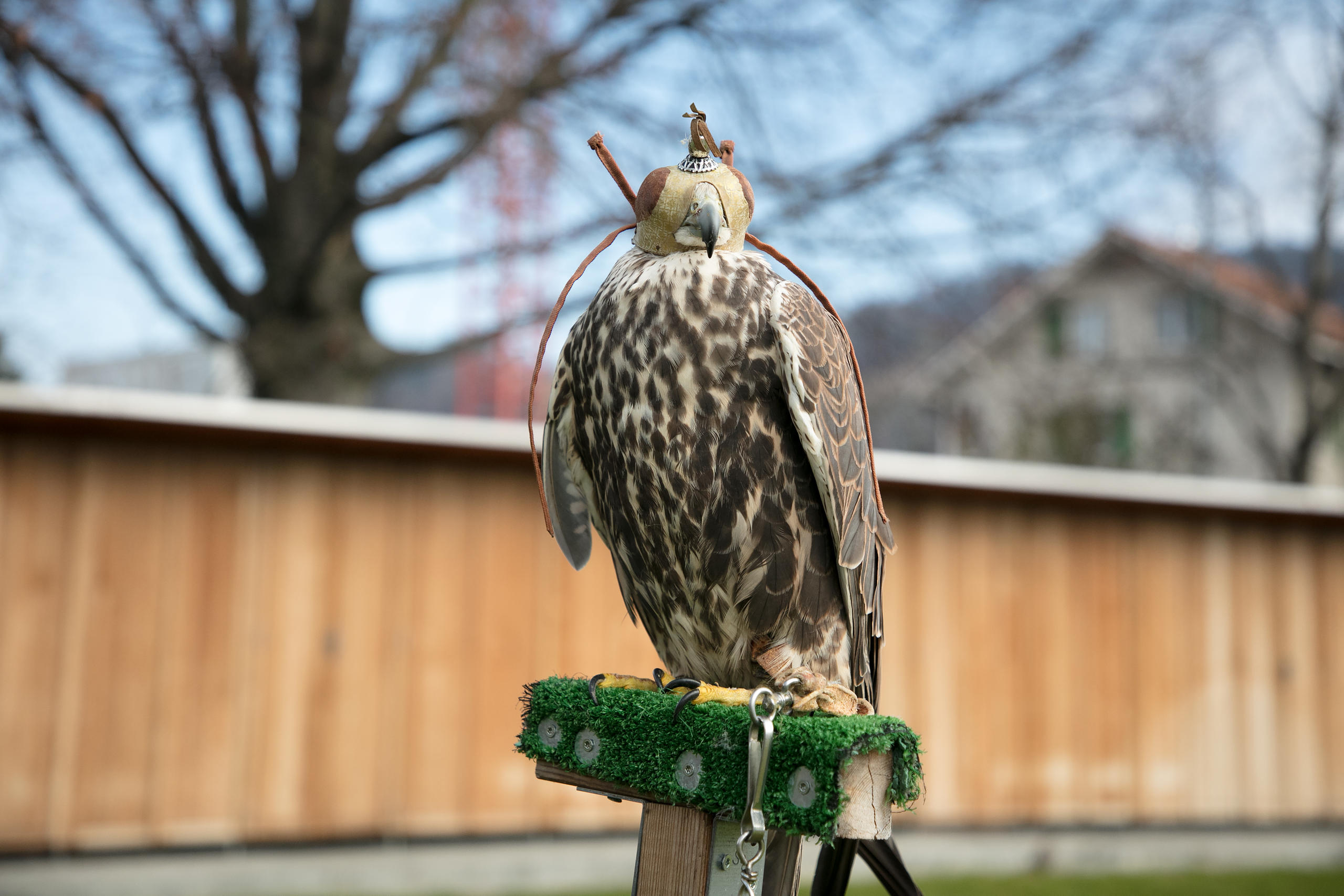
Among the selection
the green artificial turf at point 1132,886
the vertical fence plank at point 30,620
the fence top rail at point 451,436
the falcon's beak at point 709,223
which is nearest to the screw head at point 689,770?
the falcon's beak at point 709,223

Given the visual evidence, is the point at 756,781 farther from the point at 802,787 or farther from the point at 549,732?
the point at 549,732

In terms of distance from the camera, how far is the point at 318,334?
767 cm

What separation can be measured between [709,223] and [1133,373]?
21510 millimetres

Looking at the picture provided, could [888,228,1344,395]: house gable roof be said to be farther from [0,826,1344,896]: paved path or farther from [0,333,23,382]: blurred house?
[0,333,23,382]: blurred house

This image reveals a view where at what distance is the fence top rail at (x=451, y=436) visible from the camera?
14.9 ft

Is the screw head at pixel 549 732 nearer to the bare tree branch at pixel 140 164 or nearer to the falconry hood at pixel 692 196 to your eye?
the falconry hood at pixel 692 196

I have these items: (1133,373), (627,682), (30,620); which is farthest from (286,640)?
(1133,373)

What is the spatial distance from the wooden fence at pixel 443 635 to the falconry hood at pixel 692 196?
3511mm

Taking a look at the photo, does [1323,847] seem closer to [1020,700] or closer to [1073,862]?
[1073,862]

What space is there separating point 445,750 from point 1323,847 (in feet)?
19.9

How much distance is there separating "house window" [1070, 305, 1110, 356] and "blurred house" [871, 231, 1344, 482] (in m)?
0.03

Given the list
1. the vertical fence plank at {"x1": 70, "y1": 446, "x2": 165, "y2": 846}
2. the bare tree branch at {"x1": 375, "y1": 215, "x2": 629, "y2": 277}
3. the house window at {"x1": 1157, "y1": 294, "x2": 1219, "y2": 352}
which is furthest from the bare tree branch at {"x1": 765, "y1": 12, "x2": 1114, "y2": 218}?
the house window at {"x1": 1157, "y1": 294, "x2": 1219, "y2": 352}

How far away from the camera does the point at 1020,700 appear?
6113 millimetres

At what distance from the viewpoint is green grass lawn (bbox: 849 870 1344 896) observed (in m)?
5.40
